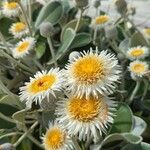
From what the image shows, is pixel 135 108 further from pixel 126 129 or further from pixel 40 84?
pixel 40 84

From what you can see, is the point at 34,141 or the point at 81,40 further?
the point at 81,40

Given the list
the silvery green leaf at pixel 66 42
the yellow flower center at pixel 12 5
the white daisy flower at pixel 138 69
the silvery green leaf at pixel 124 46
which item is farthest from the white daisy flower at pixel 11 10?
the white daisy flower at pixel 138 69

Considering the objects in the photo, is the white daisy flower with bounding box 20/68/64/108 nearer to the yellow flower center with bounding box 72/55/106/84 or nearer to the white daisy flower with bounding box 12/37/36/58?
the yellow flower center with bounding box 72/55/106/84

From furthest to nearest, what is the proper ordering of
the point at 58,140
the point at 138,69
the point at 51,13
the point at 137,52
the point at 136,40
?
the point at 51,13 < the point at 136,40 < the point at 137,52 < the point at 138,69 < the point at 58,140

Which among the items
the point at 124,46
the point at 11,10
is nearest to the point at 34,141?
the point at 124,46

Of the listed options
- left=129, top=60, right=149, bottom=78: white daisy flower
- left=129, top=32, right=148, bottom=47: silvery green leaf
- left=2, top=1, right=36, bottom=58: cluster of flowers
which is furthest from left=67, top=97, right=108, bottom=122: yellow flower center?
left=129, top=32, right=148, bottom=47: silvery green leaf

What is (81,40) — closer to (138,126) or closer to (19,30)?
(19,30)

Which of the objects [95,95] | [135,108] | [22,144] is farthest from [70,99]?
[135,108]
